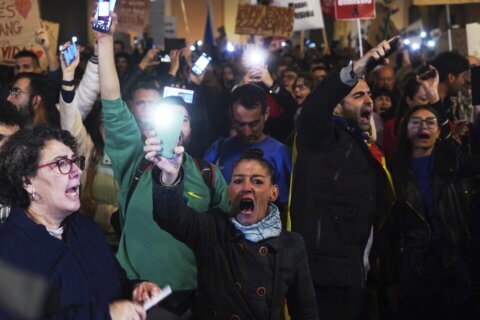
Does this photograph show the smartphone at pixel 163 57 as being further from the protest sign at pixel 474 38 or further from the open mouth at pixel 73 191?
the open mouth at pixel 73 191

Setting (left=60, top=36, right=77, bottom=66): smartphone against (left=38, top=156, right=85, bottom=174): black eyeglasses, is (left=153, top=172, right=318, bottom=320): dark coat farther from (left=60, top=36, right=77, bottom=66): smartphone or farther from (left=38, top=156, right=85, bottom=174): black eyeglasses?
(left=60, top=36, right=77, bottom=66): smartphone

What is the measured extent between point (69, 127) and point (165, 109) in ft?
7.21

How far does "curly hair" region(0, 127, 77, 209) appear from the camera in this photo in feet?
10.1

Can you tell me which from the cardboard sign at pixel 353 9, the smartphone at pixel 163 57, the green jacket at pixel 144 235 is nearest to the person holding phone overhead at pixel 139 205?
the green jacket at pixel 144 235

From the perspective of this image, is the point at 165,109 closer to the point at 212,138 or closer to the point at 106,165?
the point at 106,165

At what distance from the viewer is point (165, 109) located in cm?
291

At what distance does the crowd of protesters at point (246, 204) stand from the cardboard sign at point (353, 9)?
1751 mm

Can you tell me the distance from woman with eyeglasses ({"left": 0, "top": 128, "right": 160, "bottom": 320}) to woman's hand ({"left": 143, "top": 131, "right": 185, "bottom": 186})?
361mm

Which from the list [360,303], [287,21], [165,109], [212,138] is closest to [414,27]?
[287,21]

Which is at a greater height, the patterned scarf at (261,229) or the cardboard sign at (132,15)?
the cardboard sign at (132,15)

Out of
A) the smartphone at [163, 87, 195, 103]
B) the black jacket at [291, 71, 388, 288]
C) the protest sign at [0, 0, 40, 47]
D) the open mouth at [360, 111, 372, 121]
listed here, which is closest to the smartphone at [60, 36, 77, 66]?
the smartphone at [163, 87, 195, 103]

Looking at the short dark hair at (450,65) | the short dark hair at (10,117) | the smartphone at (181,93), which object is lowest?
the short dark hair at (10,117)

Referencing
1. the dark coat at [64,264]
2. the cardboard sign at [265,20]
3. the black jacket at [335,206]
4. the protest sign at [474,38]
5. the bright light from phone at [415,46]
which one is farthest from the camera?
the bright light from phone at [415,46]

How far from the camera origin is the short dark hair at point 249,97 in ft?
17.1
